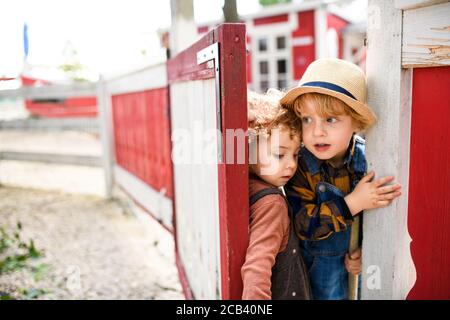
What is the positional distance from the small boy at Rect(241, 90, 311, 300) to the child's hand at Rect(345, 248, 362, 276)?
185 millimetres

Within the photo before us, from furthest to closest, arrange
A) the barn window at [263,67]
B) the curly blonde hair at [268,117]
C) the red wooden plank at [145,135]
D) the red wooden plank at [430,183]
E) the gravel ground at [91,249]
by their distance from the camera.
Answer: the barn window at [263,67], the red wooden plank at [145,135], the gravel ground at [91,249], the curly blonde hair at [268,117], the red wooden plank at [430,183]

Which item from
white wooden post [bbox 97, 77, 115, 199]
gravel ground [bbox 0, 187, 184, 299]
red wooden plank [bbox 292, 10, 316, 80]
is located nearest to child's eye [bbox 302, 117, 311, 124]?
gravel ground [bbox 0, 187, 184, 299]

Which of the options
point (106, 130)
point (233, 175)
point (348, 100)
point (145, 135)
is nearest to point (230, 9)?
point (348, 100)

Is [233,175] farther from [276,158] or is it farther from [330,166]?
[330,166]

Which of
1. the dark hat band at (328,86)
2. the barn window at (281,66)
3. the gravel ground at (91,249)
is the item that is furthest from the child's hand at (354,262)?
the barn window at (281,66)

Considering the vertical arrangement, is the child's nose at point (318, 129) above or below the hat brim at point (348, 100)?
below

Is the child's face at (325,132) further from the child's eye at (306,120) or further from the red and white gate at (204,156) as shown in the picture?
the red and white gate at (204,156)

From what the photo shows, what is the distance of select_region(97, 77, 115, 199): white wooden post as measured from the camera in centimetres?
554

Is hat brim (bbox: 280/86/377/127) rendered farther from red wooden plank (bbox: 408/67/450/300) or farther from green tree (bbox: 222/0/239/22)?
green tree (bbox: 222/0/239/22)

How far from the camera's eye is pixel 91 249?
13.0ft

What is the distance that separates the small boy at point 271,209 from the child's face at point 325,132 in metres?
0.06

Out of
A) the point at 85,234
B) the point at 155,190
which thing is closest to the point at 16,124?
the point at 85,234

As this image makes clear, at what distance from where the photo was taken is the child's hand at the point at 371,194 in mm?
1470

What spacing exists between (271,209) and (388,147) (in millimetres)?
438
